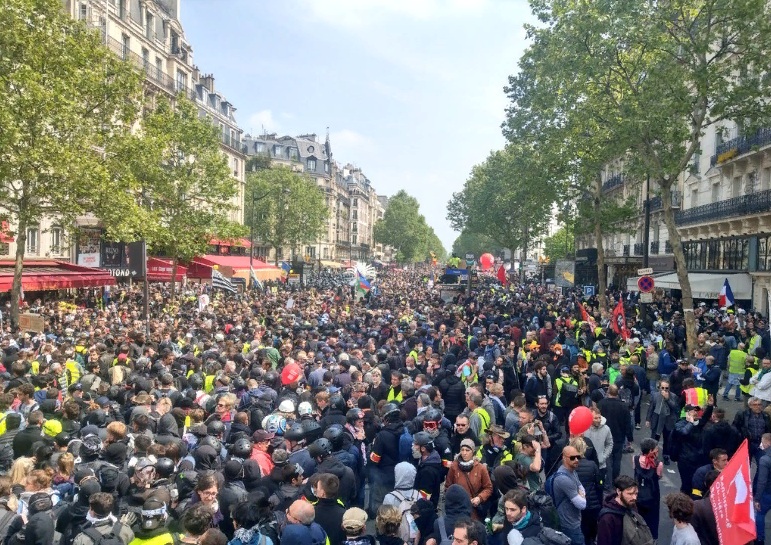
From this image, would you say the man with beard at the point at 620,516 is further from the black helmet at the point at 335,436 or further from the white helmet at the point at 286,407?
the white helmet at the point at 286,407

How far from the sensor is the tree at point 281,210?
212 ft

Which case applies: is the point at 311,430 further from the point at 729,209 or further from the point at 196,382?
the point at 729,209

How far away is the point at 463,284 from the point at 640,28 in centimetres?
2266

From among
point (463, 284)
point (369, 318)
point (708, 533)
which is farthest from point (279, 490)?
point (463, 284)

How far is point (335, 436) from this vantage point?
6898 mm

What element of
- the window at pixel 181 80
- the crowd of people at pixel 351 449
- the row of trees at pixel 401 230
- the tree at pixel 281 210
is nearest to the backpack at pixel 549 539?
the crowd of people at pixel 351 449

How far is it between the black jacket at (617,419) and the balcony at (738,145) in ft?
68.1

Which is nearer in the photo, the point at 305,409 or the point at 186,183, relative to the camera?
the point at 305,409

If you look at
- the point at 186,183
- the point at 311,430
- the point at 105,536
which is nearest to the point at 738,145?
the point at 186,183

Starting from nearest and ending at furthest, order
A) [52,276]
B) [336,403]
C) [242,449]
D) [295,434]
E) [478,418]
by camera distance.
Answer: [242,449]
[295,434]
[478,418]
[336,403]
[52,276]

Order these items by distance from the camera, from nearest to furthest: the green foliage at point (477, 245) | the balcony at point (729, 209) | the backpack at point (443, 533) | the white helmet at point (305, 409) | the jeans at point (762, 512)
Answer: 1. the backpack at point (443, 533)
2. the jeans at point (762, 512)
3. the white helmet at point (305, 409)
4. the balcony at point (729, 209)
5. the green foliage at point (477, 245)

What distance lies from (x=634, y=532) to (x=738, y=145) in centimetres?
2769

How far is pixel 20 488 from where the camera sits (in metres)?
5.73

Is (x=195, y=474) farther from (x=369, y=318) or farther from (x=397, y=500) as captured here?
(x=369, y=318)
